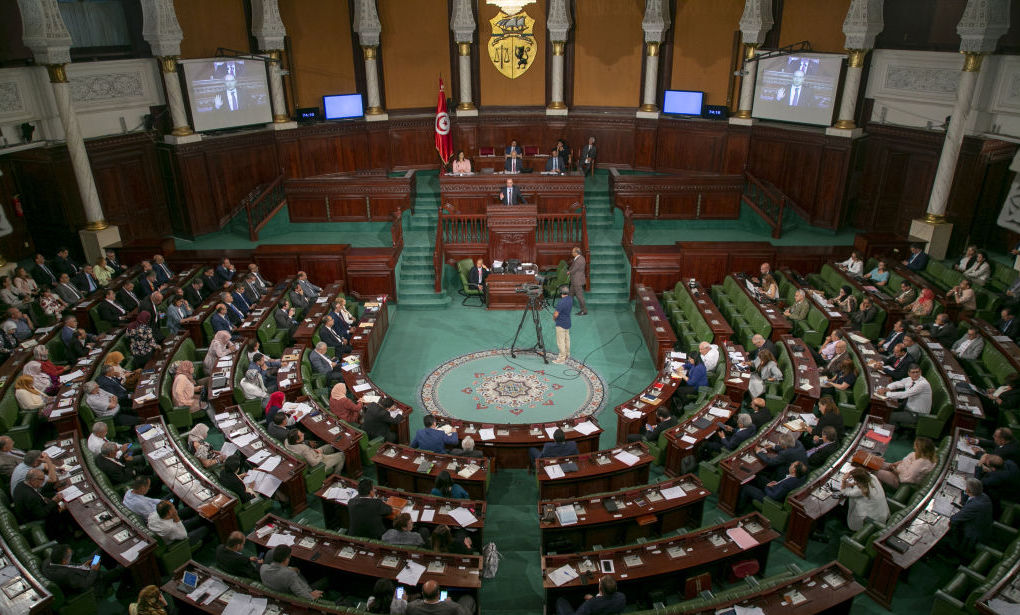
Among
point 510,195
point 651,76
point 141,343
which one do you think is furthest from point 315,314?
point 651,76

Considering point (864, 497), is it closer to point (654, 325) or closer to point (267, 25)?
point (654, 325)

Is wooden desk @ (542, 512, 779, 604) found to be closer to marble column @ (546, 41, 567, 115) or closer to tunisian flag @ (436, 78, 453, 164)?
tunisian flag @ (436, 78, 453, 164)

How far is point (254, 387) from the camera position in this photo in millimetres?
10352

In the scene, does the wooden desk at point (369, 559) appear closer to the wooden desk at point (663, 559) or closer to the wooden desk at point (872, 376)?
the wooden desk at point (663, 559)

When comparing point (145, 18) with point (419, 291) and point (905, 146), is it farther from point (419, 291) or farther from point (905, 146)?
point (905, 146)

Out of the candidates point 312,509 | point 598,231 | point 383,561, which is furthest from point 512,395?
point 598,231

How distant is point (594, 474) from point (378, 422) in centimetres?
321

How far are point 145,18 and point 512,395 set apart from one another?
12.3 metres

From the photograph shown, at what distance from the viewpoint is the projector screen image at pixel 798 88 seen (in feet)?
54.4

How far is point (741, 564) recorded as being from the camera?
7266 mm

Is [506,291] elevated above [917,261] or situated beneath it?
situated beneath

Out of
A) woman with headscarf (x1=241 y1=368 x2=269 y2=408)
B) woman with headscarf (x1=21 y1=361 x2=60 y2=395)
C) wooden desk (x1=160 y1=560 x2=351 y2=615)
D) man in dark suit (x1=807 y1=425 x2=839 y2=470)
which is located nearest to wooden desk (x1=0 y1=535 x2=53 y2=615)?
wooden desk (x1=160 y1=560 x2=351 y2=615)

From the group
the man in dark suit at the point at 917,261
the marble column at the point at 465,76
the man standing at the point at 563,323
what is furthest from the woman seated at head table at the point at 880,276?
the marble column at the point at 465,76

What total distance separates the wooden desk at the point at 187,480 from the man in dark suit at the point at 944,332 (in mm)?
10974
